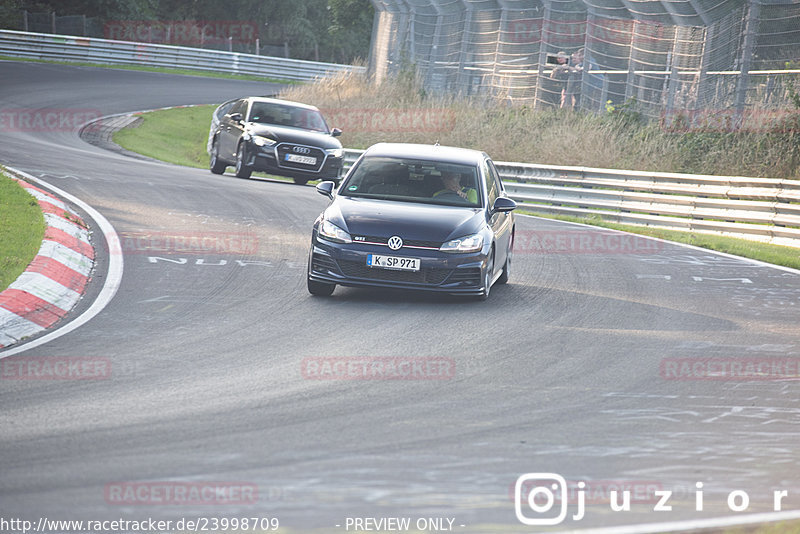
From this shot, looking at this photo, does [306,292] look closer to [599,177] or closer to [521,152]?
[599,177]

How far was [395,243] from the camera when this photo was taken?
10.6 m

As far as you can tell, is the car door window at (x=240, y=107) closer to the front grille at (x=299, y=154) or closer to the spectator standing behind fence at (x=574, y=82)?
the front grille at (x=299, y=154)

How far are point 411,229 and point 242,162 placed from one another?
Answer: 12.7 m

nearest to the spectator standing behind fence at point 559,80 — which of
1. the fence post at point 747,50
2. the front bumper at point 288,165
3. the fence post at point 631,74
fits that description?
the fence post at point 631,74

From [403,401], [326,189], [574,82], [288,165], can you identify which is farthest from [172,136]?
[403,401]

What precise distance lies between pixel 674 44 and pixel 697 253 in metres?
9.28

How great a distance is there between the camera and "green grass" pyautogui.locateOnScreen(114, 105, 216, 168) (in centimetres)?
2914

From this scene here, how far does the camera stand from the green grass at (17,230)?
1048 cm

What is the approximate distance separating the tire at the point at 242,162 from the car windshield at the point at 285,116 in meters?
0.68

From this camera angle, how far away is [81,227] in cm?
1363

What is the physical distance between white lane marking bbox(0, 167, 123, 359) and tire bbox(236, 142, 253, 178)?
216 inches

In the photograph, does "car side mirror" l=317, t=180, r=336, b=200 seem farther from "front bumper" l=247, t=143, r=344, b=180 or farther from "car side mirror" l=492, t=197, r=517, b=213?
"front bumper" l=247, t=143, r=344, b=180

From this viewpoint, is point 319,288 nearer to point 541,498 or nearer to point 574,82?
point 541,498

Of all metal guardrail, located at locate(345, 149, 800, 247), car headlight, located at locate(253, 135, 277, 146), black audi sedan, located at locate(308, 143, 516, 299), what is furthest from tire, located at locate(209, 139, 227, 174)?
black audi sedan, located at locate(308, 143, 516, 299)
